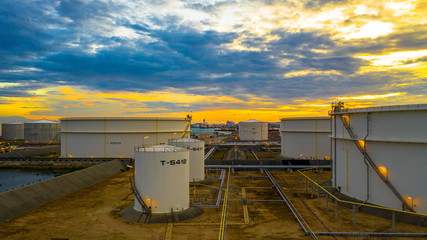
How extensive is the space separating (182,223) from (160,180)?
11.0 ft

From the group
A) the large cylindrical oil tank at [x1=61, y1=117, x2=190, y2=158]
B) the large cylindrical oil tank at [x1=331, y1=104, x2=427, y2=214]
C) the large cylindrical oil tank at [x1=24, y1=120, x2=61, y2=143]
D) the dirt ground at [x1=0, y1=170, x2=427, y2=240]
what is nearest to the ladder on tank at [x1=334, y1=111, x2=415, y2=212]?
the large cylindrical oil tank at [x1=331, y1=104, x2=427, y2=214]

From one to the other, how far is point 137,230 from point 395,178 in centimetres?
1836

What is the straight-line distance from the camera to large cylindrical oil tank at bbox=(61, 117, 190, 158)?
162 ft

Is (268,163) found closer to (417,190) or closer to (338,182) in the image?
(338,182)

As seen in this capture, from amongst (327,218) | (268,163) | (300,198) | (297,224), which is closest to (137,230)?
(297,224)

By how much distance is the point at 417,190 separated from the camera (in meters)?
18.9

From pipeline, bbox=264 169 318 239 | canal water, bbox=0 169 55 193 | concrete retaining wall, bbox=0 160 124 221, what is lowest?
canal water, bbox=0 169 55 193

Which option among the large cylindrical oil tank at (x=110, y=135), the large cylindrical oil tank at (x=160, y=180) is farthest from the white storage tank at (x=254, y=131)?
the large cylindrical oil tank at (x=160, y=180)

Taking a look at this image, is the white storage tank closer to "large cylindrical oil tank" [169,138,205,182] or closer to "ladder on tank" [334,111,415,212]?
"large cylindrical oil tank" [169,138,205,182]

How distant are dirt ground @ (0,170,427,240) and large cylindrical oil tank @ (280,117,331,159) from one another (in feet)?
87.7

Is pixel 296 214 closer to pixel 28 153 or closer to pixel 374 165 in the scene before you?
pixel 374 165

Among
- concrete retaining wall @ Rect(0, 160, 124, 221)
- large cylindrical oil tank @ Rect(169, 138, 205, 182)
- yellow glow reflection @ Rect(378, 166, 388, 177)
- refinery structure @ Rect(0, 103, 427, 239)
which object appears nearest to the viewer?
refinery structure @ Rect(0, 103, 427, 239)

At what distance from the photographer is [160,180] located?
66.0ft

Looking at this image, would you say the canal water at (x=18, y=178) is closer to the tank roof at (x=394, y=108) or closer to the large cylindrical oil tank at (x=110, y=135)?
the large cylindrical oil tank at (x=110, y=135)
